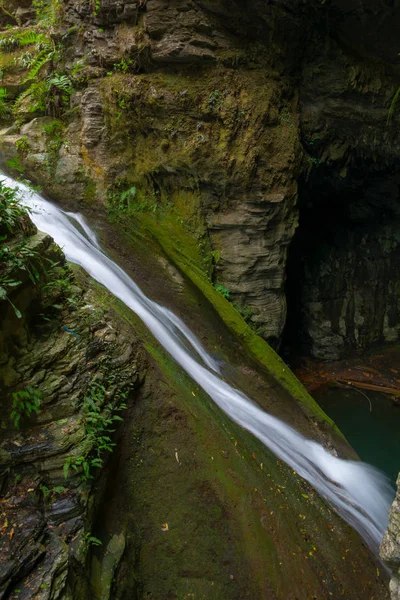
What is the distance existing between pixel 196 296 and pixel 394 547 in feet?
13.3

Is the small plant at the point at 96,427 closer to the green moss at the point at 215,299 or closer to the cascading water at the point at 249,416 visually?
the cascading water at the point at 249,416

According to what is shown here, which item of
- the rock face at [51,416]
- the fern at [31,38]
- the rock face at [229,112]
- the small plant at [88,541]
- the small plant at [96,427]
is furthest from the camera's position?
the fern at [31,38]

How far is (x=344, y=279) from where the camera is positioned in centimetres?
970

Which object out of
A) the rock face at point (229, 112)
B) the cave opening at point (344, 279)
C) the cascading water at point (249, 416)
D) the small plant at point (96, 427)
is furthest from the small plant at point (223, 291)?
the small plant at point (96, 427)

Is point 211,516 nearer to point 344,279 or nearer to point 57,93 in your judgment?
point 57,93

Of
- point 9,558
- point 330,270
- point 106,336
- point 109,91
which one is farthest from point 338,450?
point 109,91

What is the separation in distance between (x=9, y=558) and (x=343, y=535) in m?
3.44

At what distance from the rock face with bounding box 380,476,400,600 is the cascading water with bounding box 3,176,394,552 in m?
1.22

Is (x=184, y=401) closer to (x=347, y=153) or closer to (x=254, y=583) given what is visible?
(x=254, y=583)

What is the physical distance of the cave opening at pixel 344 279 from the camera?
9352mm

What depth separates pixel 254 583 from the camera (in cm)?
337

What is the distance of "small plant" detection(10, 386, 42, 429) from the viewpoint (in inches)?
121

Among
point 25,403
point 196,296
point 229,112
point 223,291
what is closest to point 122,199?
point 196,296

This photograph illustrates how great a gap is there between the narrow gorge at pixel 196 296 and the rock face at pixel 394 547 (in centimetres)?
2
